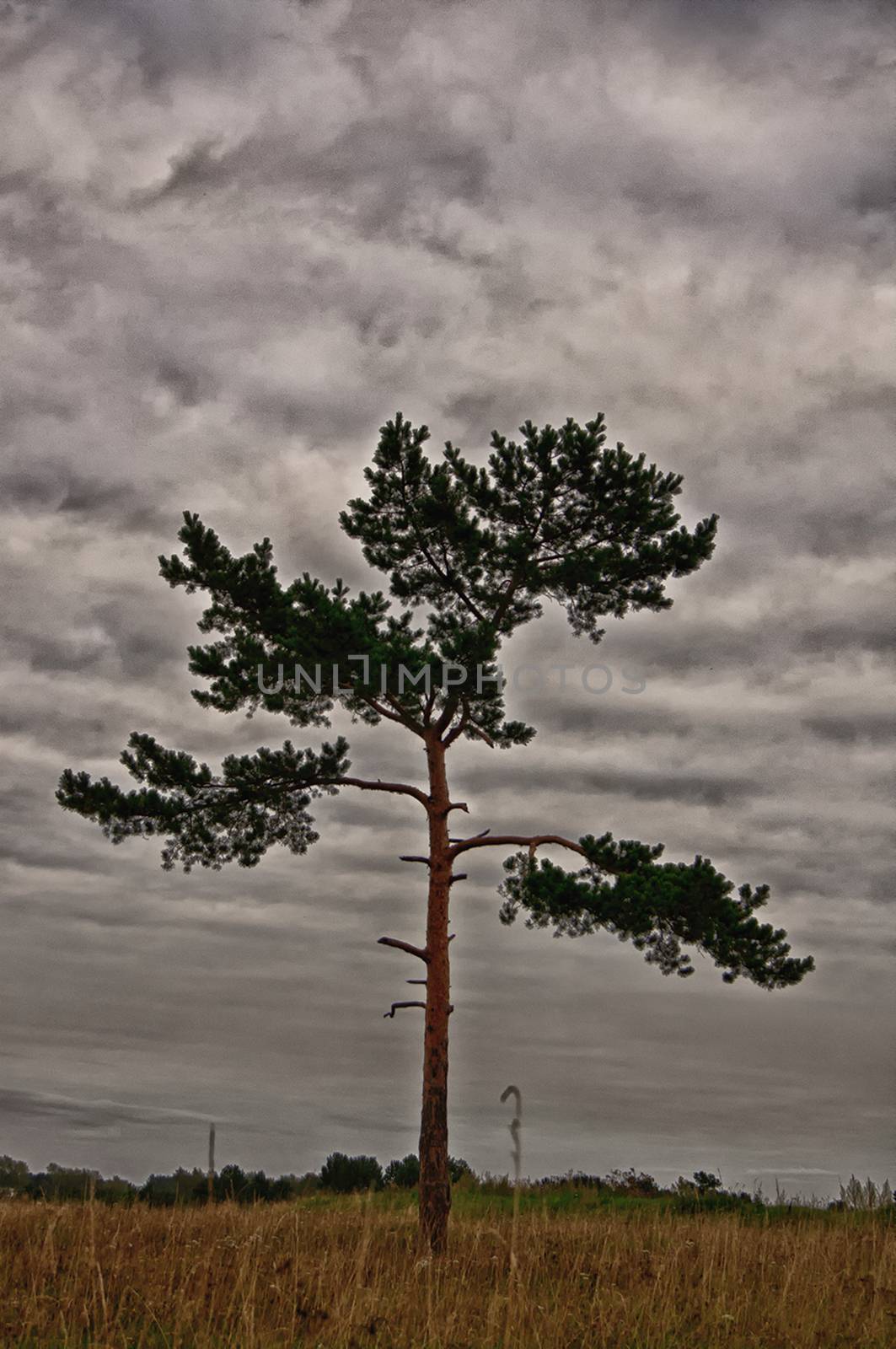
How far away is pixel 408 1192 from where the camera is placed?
25578 millimetres

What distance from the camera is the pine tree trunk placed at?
54.2 ft

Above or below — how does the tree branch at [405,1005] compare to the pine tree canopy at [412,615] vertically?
below

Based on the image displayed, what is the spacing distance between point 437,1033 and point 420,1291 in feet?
21.3

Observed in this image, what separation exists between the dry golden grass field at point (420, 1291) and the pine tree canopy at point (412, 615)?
206 inches

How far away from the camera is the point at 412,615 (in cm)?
1938

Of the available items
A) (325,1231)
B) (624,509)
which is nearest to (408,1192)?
(325,1231)

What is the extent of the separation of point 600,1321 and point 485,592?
1247cm

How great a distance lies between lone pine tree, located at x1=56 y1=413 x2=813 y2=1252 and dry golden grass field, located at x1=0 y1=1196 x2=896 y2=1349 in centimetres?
401

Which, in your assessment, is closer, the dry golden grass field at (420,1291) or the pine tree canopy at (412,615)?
the dry golden grass field at (420,1291)

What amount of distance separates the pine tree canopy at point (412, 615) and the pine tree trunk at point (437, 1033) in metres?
0.31

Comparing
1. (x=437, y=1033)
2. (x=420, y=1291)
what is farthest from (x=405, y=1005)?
(x=420, y=1291)

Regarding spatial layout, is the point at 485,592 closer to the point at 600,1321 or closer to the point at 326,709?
the point at 326,709

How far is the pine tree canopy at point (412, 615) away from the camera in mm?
17594

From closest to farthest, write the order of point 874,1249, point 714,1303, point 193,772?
1. point 714,1303
2. point 874,1249
3. point 193,772
